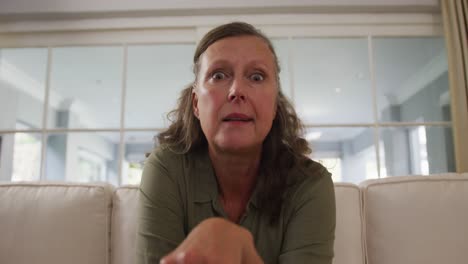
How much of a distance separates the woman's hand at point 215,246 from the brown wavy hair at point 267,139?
314 mm

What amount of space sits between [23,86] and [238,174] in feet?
5.83

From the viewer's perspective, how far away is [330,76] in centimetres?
219

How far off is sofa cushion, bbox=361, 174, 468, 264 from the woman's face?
0.47 m

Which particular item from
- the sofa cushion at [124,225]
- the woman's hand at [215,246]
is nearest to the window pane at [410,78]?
the sofa cushion at [124,225]

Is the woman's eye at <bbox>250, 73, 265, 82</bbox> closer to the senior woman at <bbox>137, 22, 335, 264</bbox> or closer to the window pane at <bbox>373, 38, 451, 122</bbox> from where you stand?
the senior woman at <bbox>137, 22, 335, 264</bbox>

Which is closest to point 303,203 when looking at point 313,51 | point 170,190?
point 170,190

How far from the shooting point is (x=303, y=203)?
0.93 metres

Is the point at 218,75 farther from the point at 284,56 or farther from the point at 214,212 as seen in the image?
the point at 284,56

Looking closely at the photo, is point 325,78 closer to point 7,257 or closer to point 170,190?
point 170,190

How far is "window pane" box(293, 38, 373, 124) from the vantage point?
209cm

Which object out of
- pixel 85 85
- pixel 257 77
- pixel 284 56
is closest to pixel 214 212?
pixel 257 77

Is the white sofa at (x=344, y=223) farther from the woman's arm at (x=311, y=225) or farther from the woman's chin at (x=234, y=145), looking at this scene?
the woman's chin at (x=234, y=145)

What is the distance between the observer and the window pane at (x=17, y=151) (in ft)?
7.33

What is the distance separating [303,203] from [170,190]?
1.06ft
